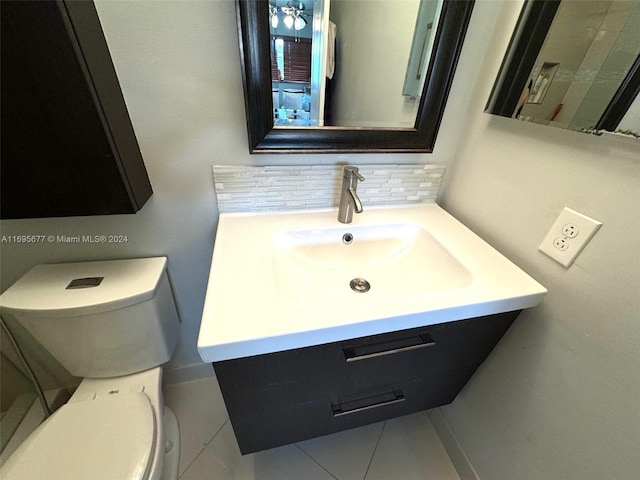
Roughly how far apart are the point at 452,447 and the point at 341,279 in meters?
0.91

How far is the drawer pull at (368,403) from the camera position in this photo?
74 cm

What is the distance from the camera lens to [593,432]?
600 mm

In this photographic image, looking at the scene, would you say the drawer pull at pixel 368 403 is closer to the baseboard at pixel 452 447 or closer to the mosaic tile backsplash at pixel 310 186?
the baseboard at pixel 452 447

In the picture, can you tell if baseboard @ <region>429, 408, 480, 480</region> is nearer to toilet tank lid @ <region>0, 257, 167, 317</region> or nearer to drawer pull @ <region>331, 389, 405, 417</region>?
drawer pull @ <region>331, 389, 405, 417</region>

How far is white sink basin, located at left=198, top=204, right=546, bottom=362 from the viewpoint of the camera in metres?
0.50

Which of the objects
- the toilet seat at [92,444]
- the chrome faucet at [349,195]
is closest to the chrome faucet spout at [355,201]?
the chrome faucet at [349,195]

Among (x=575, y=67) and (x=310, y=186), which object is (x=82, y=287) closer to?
(x=310, y=186)

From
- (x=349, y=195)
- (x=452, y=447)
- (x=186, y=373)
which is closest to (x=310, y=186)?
(x=349, y=195)

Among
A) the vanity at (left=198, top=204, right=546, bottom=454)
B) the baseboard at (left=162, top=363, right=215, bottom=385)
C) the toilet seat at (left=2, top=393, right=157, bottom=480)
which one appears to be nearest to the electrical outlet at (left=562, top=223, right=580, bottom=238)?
the vanity at (left=198, top=204, right=546, bottom=454)

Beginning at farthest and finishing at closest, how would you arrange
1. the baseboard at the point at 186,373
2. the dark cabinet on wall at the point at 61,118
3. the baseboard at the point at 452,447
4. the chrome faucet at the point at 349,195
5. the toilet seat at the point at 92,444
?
1. the baseboard at the point at 186,373
2. the baseboard at the point at 452,447
3. the chrome faucet at the point at 349,195
4. the toilet seat at the point at 92,444
5. the dark cabinet on wall at the point at 61,118

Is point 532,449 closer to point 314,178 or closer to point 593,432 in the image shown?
point 593,432

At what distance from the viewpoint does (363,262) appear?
863 millimetres

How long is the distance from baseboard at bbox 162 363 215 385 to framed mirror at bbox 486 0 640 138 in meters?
1.50

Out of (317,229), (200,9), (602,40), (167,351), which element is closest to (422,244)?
(317,229)
